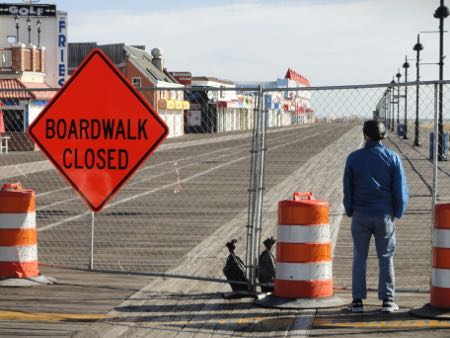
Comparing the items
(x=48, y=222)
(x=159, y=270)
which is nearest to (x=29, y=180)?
(x=48, y=222)

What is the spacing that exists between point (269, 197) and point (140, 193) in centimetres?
356

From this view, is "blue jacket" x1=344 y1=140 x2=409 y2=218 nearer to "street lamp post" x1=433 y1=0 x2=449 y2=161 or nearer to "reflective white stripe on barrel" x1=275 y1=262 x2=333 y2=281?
"reflective white stripe on barrel" x1=275 y1=262 x2=333 y2=281

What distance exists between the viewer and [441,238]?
8.85 m

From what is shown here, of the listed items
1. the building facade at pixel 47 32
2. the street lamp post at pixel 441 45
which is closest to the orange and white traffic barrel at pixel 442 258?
the street lamp post at pixel 441 45

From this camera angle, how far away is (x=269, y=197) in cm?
2256

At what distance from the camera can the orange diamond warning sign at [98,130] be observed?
357 inches

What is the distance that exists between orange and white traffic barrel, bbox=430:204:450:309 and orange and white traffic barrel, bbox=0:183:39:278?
170 inches

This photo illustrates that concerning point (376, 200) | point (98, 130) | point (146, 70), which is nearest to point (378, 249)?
point (376, 200)

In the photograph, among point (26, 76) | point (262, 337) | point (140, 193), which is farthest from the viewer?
point (26, 76)

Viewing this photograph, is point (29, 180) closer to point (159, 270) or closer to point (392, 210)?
point (159, 270)

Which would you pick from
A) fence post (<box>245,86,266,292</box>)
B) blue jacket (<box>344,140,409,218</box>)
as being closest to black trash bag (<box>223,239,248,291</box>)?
fence post (<box>245,86,266,292</box>)

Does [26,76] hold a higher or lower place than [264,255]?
higher

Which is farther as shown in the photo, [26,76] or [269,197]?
[26,76]

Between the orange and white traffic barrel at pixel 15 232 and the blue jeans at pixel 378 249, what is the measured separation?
3615mm
